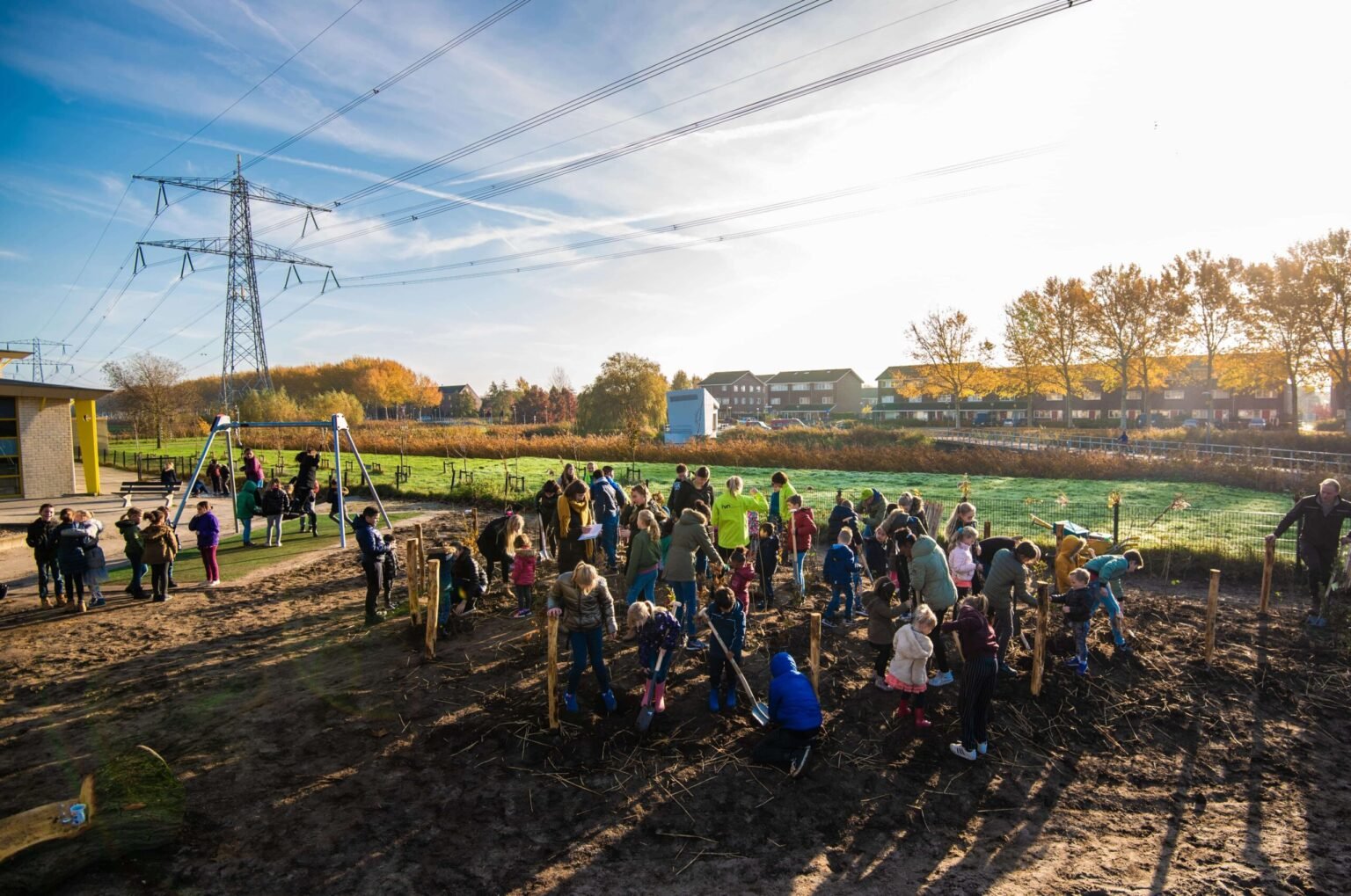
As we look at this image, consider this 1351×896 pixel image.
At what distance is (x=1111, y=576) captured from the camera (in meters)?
8.35

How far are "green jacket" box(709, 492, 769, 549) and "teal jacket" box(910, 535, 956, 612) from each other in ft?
8.89

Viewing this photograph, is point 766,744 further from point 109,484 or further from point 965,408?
point 965,408

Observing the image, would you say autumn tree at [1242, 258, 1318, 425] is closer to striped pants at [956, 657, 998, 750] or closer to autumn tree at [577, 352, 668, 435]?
autumn tree at [577, 352, 668, 435]

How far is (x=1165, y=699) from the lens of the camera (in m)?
7.78

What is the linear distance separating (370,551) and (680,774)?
19.9ft

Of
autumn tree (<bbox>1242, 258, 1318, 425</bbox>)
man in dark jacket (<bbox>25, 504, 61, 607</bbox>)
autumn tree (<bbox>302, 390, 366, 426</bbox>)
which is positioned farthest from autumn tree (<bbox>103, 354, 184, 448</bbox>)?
autumn tree (<bbox>1242, 258, 1318, 425</bbox>)

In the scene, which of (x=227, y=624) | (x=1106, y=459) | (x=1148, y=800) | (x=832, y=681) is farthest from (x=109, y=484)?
(x=1106, y=459)

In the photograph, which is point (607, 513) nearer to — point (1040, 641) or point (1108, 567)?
point (1040, 641)

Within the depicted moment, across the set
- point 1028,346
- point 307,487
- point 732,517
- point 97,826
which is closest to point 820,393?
point 1028,346

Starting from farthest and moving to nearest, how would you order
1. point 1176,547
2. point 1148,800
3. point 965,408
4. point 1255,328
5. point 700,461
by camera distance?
1. point 965,408
2. point 1255,328
3. point 700,461
4. point 1176,547
5. point 1148,800

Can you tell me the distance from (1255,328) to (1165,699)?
46622 mm

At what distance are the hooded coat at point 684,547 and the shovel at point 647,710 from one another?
5.24ft

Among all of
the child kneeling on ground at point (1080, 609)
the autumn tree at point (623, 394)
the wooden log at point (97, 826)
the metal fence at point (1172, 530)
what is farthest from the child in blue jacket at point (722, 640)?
the autumn tree at point (623, 394)

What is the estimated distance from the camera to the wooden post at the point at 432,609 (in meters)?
8.80
